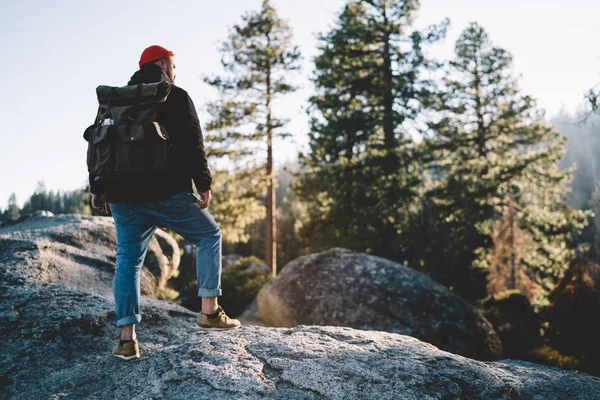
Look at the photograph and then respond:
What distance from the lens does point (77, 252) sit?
5207mm

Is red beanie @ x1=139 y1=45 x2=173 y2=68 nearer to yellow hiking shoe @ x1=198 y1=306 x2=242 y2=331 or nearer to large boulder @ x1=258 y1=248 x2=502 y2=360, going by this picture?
yellow hiking shoe @ x1=198 y1=306 x2=242 y2=331

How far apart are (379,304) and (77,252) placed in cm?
472

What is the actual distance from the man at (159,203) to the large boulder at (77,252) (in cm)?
199

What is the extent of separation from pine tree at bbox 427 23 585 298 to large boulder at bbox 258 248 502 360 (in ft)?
29.6

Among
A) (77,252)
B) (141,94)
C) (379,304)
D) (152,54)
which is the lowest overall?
(379,304)

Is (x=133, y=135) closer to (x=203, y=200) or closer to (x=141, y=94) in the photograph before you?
(x=141, y=94)

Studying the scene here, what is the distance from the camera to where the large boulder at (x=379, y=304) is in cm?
608

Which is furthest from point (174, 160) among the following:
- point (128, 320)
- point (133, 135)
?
point (128, 320)

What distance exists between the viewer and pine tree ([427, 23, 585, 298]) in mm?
15328

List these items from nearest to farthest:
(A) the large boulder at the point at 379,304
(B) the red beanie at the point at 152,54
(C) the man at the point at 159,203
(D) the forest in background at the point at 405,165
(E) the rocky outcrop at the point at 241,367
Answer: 1. (E) the rocky outcrop at the point at 241,367
2. (C) the man at the point at 159,203
3. (B) the red beanie at the point at 152,54
4. (A) the large boulder at the point at 379,304
5. (D) the forest in background at the point at 405,165

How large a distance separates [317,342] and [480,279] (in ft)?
59.1

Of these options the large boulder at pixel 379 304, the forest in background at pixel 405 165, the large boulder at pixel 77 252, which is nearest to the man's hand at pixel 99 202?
the large boulder at pixel 77 252

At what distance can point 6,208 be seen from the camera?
196 ft

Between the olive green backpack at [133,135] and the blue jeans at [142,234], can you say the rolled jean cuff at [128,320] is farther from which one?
the olive green backpack at [133,135]
